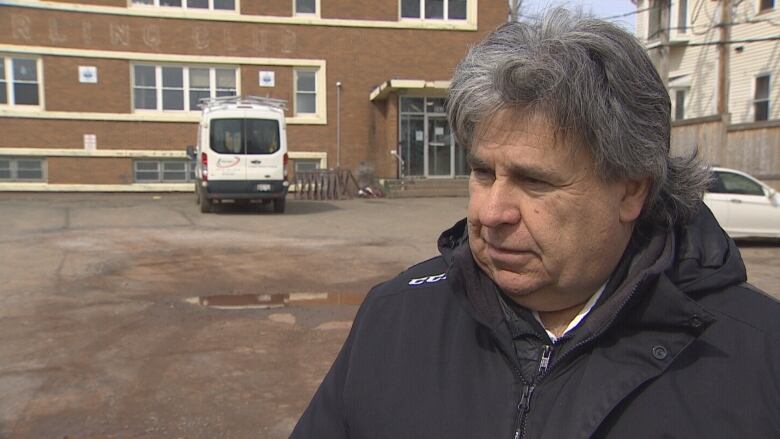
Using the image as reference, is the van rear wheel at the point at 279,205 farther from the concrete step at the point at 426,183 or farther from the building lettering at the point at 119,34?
the building lettering at the point at 119,34

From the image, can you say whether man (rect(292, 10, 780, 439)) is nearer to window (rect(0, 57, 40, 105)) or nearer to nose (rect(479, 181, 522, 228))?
nose (rect(479, 181, 522, 228))

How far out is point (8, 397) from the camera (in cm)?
431

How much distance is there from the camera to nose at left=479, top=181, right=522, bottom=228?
1541 millimetres

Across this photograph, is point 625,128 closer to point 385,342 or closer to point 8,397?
point 385,342

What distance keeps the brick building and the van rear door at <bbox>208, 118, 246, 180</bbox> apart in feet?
24.1

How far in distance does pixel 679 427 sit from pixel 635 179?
570 millimetres

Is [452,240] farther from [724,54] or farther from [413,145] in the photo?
[413,145]

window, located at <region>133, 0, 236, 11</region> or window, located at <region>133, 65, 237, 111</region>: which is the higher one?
window, located at <region>133, 0, 236, 11</region>

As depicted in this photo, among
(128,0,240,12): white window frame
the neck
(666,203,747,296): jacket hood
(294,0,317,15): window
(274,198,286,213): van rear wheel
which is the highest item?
(294,0,317,15): window

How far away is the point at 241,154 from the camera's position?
15953 mm

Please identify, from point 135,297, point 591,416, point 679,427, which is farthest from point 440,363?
point 135,297

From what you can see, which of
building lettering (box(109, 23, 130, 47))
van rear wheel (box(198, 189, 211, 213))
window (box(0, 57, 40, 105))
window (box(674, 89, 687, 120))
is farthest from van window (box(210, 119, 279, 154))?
window (box(674, 89, 687, 120))

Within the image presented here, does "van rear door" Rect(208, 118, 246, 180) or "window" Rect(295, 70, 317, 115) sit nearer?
"van rear door" Rect(208, 118, 246, 180)

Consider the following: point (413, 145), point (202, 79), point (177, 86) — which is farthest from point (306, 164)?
point (177, 86)
